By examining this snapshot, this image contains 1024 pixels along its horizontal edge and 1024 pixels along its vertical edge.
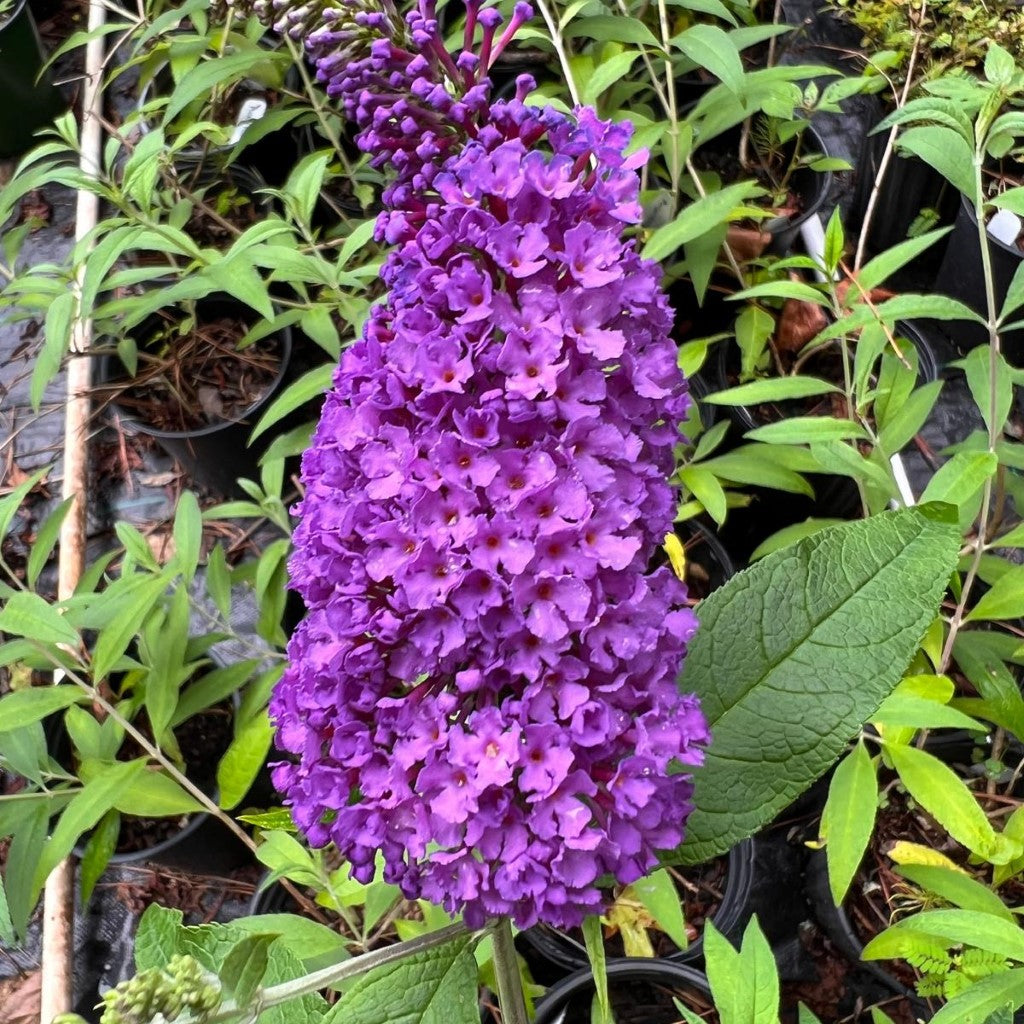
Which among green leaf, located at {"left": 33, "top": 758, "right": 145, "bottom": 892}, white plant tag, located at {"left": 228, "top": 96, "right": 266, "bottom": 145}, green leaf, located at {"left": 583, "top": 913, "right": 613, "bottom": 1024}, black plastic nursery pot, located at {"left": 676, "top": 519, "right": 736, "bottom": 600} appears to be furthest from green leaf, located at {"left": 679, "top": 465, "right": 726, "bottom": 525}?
white plant tag, located at {"left": 228, "top": 96, "right": 266, "bottom": 145}

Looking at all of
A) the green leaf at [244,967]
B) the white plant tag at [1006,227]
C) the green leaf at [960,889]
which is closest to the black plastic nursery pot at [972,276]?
the white plant tag at [1006,227]

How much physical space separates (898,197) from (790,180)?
30cm

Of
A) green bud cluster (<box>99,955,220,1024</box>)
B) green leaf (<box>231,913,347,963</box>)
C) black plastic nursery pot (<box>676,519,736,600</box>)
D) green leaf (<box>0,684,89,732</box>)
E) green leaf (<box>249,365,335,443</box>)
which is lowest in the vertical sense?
black plastic nursery pot (<box>676,519,736,600</box>)

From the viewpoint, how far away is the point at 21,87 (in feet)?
11.7

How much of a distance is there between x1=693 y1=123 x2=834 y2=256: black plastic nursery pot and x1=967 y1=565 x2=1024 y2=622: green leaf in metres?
1.28

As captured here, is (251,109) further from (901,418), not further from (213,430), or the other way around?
(901,418)

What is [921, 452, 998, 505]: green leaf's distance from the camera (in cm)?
124

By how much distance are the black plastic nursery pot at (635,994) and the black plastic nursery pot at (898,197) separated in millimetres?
2007

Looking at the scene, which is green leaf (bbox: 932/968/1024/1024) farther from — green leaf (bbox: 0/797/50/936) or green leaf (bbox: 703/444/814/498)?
green leaf (bbox: 0/797/50/936)

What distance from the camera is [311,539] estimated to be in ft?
2.86

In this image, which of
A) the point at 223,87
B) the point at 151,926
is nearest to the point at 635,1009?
the point at 151,926

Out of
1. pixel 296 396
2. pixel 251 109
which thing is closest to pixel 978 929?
pixel 296 396

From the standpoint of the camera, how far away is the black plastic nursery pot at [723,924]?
5.45ft

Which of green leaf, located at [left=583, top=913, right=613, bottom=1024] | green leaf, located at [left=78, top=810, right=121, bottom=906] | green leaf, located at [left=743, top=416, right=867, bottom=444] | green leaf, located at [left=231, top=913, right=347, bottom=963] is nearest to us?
green leaf, located at [left=583, top=913, right=613, bottom=1024]
